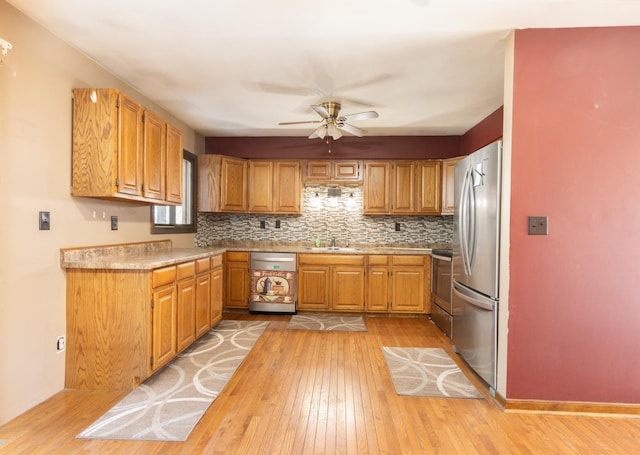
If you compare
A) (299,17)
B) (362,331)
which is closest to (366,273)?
(362,331)

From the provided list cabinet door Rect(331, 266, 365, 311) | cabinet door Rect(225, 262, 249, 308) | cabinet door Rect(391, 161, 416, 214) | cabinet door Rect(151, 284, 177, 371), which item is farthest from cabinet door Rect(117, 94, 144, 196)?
cabinet door Rect(391, 161, 416, 214)

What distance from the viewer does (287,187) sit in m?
4.91

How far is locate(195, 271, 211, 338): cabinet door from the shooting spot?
330 centimetres

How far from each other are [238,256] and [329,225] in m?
1.42

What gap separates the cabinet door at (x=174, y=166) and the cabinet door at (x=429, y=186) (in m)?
3.11

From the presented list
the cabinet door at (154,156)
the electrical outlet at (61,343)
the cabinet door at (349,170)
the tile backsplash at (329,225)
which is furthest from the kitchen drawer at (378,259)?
the electrical outlet at (61,343)

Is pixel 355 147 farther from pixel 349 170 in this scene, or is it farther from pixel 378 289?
pixel 378 289

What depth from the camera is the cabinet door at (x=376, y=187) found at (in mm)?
4844

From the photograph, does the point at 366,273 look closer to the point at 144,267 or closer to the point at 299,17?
the point at 144,267

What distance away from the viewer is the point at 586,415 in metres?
2.19

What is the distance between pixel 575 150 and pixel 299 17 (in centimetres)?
196

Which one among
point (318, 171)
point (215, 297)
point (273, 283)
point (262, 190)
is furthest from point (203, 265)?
point (318, 171)

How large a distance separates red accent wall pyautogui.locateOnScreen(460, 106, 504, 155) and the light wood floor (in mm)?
2658

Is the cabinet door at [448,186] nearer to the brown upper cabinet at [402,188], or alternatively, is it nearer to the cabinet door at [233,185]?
the brown upper cabinet at [402,188]
